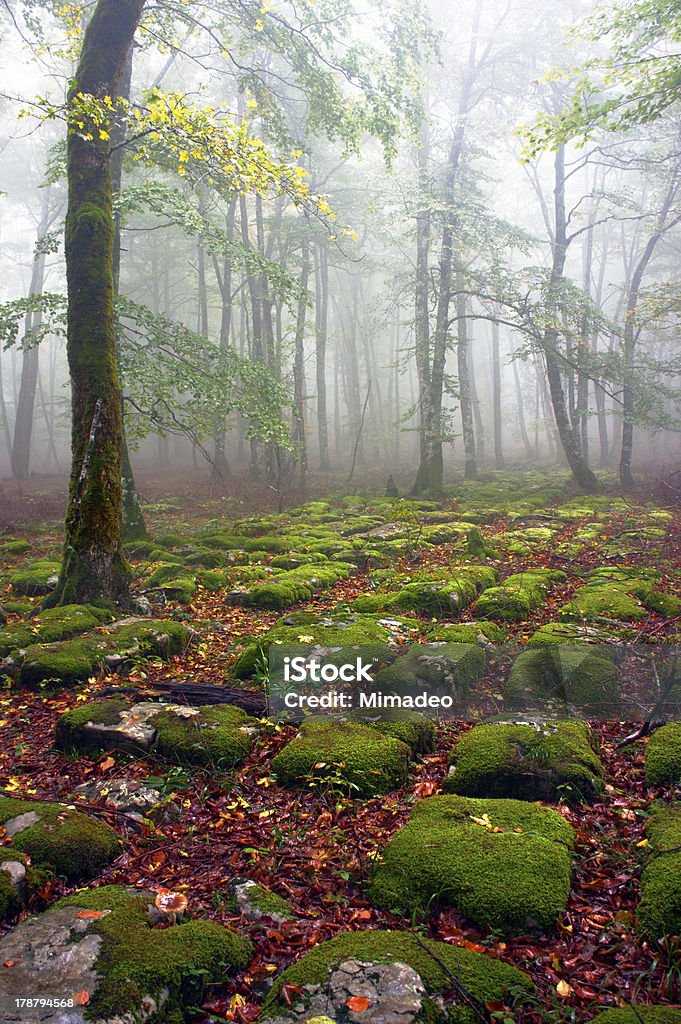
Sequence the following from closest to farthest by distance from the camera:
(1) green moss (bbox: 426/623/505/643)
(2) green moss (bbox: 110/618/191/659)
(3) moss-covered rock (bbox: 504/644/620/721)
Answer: (3) moss-covered rock (bbox: 504/644/620/721)
(1) green moss (bbox: 426/623/505/643)
(2) green moss (bbox: 110/618/191/659)

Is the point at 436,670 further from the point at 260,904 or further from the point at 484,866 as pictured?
the point at 260,904

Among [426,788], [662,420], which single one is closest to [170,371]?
[426,788]

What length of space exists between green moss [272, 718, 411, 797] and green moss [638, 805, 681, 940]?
1.42 m

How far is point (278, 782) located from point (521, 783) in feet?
4.87

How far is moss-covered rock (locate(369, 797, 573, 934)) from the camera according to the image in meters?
2.44

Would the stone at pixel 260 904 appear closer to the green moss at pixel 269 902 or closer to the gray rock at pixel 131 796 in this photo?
the green moss at pixel 269 902

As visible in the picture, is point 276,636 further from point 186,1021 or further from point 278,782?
point 186,1021

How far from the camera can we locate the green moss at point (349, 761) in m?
3.49

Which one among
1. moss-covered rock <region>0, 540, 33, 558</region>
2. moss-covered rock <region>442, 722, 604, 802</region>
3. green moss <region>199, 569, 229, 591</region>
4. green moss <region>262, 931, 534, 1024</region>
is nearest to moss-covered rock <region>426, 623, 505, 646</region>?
moss-covered rock <region>442, 722, 604, 802</region>

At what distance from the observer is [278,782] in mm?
3574

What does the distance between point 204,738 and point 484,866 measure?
2015 mm

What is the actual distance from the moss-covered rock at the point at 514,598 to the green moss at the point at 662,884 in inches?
126

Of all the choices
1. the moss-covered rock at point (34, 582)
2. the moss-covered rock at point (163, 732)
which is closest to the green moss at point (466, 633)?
the moss-covered rock at point (163, 732)

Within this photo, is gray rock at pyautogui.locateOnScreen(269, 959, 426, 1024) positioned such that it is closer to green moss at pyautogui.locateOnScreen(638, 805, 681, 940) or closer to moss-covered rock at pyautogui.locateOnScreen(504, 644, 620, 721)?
green moss at pyautogui.locateOnScreen(638, 805, 681, 940)
